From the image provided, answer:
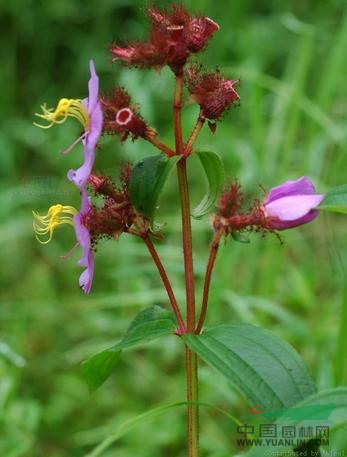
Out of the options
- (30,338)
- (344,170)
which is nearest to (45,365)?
(30,338)

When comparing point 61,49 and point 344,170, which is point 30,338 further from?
point 61,49

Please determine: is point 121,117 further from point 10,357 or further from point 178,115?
point 10,357

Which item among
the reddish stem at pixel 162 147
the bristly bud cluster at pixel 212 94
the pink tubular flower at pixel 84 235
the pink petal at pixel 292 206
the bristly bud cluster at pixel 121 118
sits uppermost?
the bristly bud cluster at pixel 212 94

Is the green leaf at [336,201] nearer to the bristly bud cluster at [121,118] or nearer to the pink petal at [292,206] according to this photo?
the pink petal at [292,206]

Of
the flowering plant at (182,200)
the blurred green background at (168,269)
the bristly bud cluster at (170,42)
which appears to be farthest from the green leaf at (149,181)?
the blurred green background at (168,269)

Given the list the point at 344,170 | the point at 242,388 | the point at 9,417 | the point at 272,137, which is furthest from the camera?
the point at 272,137

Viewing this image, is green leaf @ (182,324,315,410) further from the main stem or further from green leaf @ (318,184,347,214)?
green leaf @ (318,184,347,214)
